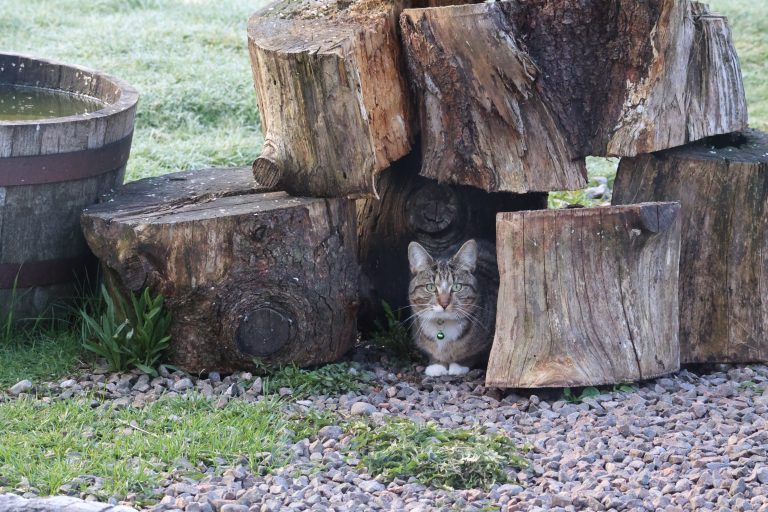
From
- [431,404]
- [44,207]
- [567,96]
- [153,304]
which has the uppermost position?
[567,96]

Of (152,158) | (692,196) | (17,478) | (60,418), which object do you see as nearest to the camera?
(17,478)

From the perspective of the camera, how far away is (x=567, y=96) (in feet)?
14.5

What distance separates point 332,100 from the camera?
170 inches

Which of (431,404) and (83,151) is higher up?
(83,151)

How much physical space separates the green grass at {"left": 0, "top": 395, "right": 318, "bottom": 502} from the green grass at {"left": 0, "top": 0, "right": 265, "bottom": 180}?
3012 mm

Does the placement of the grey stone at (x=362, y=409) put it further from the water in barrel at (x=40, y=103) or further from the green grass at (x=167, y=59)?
the green grass at (x=167, y=59)

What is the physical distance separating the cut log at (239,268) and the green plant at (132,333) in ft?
0.20

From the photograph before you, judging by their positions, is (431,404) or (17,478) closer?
(17,478)

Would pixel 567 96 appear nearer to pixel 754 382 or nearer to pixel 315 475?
pixel 754 382

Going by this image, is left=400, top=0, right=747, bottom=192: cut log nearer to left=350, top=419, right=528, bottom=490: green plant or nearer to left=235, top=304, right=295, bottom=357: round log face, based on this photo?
left=235, top=304, right=295, bottom=357: round log face

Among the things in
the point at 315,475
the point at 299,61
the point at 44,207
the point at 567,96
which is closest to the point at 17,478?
the point at 315,475

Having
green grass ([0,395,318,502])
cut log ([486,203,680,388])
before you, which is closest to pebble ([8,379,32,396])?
green grass ([0,395,318,502])

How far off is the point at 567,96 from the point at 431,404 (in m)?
1.41

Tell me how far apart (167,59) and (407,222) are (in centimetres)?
477
